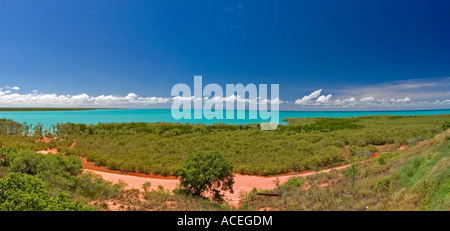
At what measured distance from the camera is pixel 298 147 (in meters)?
20.9

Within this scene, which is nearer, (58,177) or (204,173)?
(58,177)

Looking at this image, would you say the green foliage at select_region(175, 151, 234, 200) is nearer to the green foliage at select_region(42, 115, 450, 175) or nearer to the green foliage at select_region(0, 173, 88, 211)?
the green foliage at select_region(0, 173, 88, 211)

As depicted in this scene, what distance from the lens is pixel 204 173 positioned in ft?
29.0

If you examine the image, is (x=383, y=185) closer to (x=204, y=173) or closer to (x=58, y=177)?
(x=204, y=173)

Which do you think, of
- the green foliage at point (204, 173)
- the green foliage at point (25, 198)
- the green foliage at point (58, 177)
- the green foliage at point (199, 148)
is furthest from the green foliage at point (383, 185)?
the green foliage at point (58, 177)

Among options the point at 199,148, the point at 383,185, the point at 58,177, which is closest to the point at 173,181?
the point at 58,177

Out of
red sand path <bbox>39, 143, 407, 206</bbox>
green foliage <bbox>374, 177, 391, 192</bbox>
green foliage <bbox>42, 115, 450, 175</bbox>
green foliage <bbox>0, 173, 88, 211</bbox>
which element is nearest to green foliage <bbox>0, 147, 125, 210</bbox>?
red sand path <bbox>39, 143, 407, 206</bbox>

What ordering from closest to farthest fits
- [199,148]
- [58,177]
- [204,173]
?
[58,177] < [204,173] < [199,148]

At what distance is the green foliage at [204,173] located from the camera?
8.68 metres

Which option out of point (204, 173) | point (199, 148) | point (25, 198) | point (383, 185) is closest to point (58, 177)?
point (25, 198)

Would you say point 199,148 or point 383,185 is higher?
point 383,185

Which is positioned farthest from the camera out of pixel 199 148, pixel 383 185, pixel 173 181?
pixel 199 148

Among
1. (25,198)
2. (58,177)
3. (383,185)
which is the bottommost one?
(383,185)
